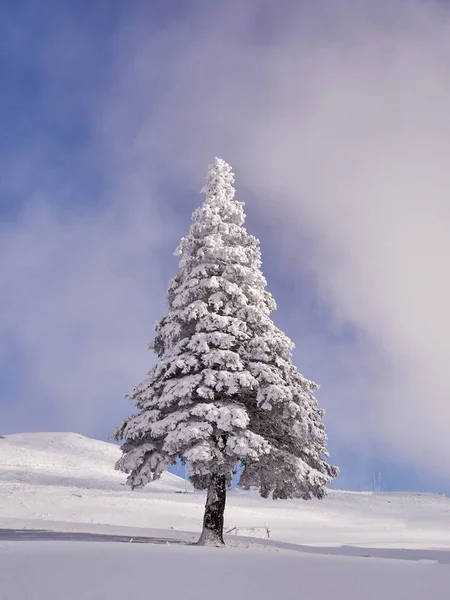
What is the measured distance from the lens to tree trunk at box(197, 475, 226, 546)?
19.1 meters

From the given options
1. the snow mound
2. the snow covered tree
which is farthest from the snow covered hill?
the snow covered tree

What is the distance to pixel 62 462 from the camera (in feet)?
190

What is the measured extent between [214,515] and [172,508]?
1654 centimetres

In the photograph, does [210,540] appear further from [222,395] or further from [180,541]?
[222,395]

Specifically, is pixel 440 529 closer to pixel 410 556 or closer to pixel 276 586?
pixel 410 556

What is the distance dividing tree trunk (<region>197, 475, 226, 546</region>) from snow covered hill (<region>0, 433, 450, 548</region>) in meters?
10.5

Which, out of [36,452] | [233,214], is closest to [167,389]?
[233,214]

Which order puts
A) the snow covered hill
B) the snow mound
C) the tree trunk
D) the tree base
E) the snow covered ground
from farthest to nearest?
the snow mound → the snow covered hill → the tree trunk → the tree base → the snow covered ground

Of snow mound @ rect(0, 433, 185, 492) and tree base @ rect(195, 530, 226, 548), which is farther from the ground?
snow mound @ rect(0, 433, 185, 492)

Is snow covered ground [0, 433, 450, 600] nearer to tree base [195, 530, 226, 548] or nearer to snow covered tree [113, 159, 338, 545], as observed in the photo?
tree base [195, 530, 226, 548]

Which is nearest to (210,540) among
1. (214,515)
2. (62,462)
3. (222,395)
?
(214,515)

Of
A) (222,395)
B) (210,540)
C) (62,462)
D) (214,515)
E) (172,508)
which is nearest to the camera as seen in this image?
(210,540)

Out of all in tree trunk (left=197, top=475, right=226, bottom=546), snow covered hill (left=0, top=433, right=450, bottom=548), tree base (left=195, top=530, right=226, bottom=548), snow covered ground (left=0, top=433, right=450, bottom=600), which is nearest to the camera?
snow covered ground (left=0, top=433, right=450, bottom=600)

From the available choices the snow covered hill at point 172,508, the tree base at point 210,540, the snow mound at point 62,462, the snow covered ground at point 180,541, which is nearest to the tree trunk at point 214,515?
the tree base at point 210,540
